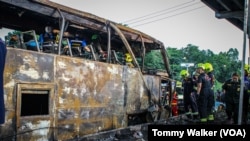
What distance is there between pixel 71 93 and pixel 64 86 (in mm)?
230

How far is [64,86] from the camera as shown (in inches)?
208

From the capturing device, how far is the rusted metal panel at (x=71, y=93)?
4.43 m

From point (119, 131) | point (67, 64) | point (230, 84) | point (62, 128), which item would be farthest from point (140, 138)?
point (230, 84)

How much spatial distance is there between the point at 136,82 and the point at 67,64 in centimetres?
250

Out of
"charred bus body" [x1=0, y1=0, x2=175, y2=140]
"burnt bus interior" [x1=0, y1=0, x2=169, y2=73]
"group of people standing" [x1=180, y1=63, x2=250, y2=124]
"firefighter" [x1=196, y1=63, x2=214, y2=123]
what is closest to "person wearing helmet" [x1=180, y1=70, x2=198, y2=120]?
"group of people standing" [x1=180, y1=63, x2=250, y2=124]

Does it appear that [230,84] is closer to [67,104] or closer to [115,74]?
[115,74]

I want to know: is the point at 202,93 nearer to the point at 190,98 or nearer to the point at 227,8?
the point at 190,98

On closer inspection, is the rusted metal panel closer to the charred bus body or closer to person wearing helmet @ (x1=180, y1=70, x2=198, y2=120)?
the charred bus body

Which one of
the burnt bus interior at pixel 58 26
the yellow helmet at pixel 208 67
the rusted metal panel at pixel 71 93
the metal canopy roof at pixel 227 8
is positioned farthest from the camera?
the metal canopy roof at pixel 227 8

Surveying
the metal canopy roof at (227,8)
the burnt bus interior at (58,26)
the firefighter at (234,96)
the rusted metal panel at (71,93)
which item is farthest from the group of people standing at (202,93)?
the metal canopy roof at (227,8)

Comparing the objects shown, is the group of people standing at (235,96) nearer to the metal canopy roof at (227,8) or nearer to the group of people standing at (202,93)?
the group of people standing at (202,93)

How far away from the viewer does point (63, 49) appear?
6324 mm

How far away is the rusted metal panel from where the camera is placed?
174 inches

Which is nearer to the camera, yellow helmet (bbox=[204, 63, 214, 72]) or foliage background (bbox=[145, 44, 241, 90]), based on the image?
yellow helmet (bbox=[204, 63, 214, 72])
